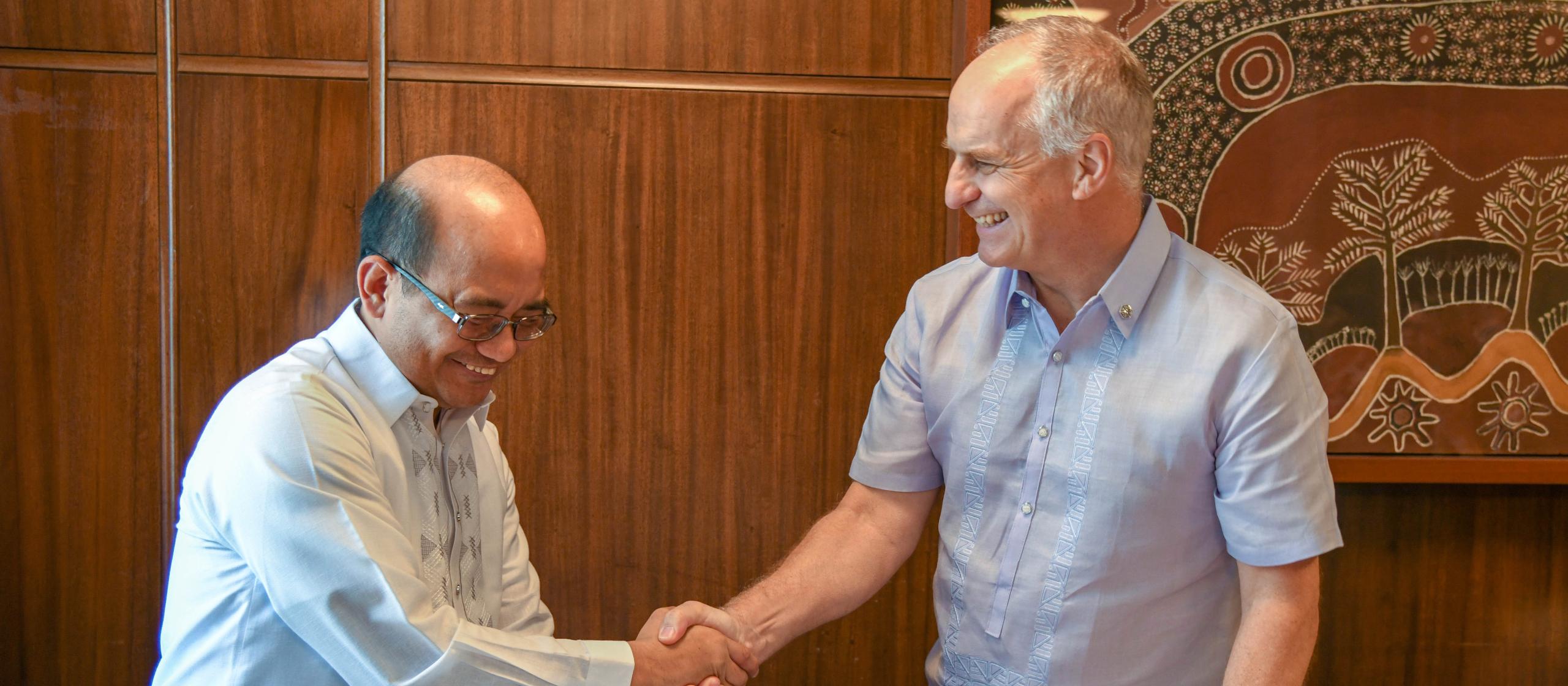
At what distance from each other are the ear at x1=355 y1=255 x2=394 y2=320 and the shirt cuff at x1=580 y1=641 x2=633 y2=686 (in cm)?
56

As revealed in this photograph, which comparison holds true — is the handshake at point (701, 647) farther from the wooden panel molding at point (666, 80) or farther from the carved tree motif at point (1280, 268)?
the carved tree motif at point (1280, 268)

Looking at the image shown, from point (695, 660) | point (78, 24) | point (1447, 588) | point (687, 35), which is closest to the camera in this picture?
point (695, 660)

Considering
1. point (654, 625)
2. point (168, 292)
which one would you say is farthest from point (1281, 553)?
point (168, 292)

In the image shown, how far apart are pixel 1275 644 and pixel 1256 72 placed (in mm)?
1429

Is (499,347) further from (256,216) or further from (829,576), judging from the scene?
(256,216)

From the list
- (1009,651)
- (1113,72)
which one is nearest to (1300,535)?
(1009,651)

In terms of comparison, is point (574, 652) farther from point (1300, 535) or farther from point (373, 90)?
point (373, 90)

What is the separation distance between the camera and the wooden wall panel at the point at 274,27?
2432 mm

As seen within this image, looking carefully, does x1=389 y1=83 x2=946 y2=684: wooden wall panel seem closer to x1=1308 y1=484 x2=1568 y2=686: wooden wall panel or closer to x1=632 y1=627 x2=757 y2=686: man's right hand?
x1=632 y1=627 x2=757 y2=686: man's right hand

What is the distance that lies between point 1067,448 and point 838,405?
1.04 meters

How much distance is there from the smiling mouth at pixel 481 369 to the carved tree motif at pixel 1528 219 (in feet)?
7.18

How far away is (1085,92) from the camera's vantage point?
5.14 ft

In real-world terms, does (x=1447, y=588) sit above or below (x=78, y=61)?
below

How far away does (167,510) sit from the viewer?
2502 mm
